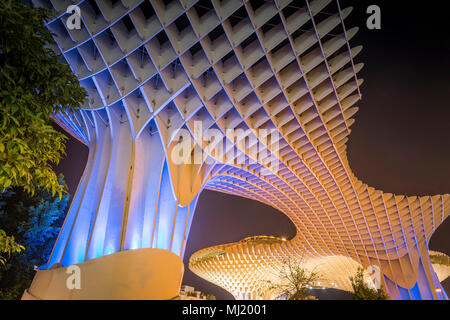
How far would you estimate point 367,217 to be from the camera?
1193 inches

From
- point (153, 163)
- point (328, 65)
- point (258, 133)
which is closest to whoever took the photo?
Answer: point (153, 163)

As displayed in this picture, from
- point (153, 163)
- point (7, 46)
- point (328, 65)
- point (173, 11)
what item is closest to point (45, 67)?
point (7, 46)

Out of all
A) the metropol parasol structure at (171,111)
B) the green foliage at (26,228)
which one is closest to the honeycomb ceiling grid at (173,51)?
the metropol parasol structure at (171,111)

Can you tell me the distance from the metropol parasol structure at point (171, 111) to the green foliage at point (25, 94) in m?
3.90

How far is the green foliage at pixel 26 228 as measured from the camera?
622 inches

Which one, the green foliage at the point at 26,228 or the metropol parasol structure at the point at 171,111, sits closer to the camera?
the metropol parasol structure at the point at 171,111

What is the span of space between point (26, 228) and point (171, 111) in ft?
41.4

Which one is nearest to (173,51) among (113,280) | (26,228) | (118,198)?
(118,198)

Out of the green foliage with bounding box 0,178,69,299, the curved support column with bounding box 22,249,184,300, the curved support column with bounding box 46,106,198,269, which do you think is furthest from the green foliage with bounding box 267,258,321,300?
the green foliage with bounding box 0,178,69,299

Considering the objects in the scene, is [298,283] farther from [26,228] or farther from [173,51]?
[26,228]

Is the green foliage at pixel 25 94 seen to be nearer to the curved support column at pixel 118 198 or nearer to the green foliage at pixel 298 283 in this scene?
the curved support column at pixel 118 198

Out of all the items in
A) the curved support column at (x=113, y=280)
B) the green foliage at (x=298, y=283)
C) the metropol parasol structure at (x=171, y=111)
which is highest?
the metropol parasol structure at (x=171, y=111)

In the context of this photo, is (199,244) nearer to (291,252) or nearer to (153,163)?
(291,252)
